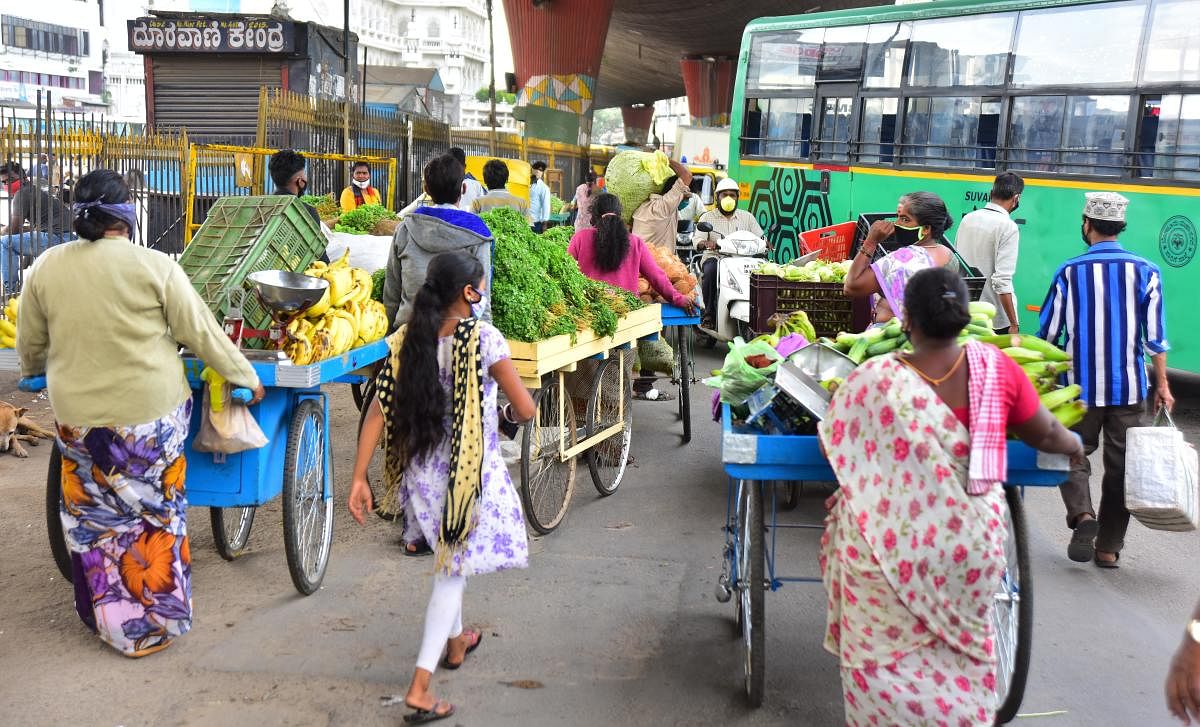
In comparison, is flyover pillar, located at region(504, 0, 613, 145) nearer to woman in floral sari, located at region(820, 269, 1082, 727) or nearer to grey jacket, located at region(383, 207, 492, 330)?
grey jacket, located at region(383, 207, 492, 330)

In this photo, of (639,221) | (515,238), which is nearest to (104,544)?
(515,238)

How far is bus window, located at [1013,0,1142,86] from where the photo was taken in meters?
10.2

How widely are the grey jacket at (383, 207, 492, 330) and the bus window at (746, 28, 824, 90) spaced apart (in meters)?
9.41

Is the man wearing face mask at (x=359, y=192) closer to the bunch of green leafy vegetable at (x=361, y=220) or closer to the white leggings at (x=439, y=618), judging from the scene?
the bunch of green leafy vegetable at (x=361, y=220)

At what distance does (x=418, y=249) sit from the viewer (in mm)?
5801

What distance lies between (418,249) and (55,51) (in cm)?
6695

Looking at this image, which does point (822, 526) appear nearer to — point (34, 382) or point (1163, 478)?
point (1163, 478)

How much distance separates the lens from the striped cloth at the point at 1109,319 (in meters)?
5.79

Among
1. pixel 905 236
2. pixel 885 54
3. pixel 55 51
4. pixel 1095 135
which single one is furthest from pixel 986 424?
pixel 55 51

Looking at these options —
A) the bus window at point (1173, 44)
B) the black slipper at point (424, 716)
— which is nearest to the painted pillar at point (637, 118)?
the bus window at point (1173, 44)

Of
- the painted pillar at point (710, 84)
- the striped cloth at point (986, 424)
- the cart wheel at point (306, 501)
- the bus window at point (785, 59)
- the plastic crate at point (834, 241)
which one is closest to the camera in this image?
the striped cloth at point (986, 424)

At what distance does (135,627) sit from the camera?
4441mm

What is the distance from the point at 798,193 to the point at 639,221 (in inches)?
175

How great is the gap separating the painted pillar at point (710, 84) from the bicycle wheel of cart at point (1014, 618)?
207 ft
